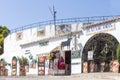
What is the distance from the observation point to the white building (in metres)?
27.9

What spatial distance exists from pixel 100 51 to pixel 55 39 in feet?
22.9

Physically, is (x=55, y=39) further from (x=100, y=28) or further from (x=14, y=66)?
(x=14, y=66)

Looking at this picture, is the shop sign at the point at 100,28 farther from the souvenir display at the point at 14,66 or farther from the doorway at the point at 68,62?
the souvenir display at the point at 14,66

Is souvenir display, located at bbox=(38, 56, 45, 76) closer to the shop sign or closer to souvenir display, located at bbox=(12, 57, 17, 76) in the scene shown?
souvenir display, located at bbox=(12, 57, 17, 76)

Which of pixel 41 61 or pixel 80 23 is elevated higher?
pixel 80 23

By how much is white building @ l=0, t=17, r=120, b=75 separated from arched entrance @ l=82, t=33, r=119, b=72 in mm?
172

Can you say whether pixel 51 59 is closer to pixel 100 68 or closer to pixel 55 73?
pixel 55 73

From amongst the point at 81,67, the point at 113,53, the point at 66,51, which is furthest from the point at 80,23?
the point at 113,53

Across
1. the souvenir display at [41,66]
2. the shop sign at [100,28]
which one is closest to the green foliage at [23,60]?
the souvenir display at [41,66]

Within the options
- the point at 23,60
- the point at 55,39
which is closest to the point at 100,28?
the point at 55,39

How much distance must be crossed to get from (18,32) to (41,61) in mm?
7346

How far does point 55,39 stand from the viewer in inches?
1346

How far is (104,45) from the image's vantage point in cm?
2770

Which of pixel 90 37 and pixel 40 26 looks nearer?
pixel 90 37
